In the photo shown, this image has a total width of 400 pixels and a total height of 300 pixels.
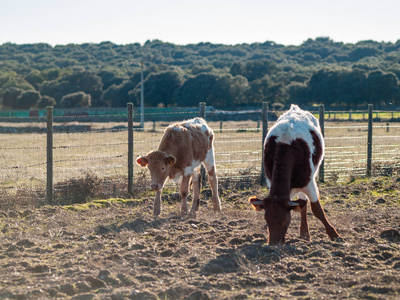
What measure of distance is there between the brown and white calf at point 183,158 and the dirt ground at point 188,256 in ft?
2.25

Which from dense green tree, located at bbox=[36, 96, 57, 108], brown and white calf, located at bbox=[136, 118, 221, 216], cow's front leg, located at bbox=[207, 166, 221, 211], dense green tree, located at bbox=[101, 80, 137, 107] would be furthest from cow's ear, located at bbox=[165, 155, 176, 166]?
dense green tree, located at bbox=[101, 80, 137, 107]

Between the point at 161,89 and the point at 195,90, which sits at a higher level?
the point at 161,89

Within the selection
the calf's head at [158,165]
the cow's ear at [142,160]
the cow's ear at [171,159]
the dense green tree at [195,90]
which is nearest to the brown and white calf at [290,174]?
the cow's ear at [171,159]

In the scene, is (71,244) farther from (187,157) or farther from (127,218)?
(187,157)

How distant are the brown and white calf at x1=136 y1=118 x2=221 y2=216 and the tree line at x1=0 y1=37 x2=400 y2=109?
17.4 meters

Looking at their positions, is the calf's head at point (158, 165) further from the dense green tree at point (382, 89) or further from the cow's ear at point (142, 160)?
the dense green tree at point (382, 89)

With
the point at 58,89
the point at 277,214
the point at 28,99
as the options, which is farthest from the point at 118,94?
the point at 277,214

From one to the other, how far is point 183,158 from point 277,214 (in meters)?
3.37

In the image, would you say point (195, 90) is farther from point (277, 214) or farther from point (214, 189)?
point (277, 214)

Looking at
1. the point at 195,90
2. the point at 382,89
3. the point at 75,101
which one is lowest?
the point at 75,101

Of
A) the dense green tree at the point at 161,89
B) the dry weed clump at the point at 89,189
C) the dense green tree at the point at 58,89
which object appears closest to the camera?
the dry weed clump at the point at 89,189

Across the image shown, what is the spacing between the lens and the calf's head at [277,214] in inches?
263

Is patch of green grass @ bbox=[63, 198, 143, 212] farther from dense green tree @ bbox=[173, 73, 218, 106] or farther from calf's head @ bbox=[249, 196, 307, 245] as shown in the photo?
dense green tree @ bbox=[173, 73, 218, 106]

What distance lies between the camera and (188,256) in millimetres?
6500
